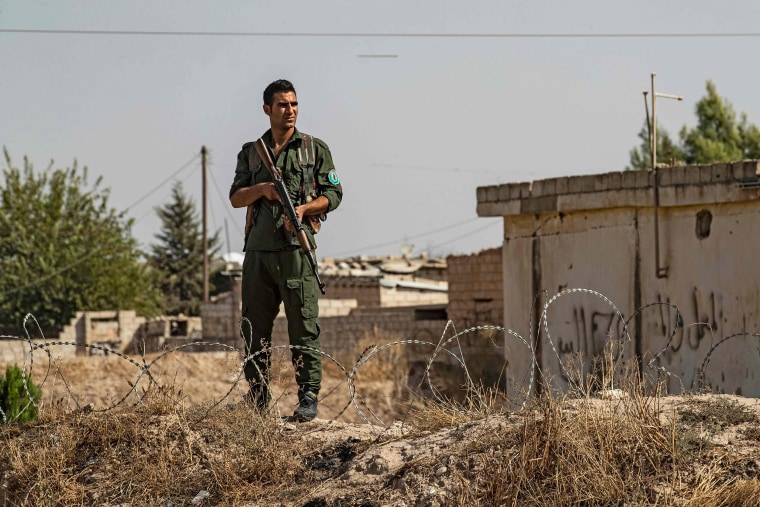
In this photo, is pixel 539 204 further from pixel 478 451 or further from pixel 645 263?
pixel 478 451

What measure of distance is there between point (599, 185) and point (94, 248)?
28533 mm

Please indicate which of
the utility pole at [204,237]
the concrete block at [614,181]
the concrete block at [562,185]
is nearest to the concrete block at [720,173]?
the concrete block at [614,181]

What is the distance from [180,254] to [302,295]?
46756 millimetres

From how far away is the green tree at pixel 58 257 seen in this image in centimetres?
3756

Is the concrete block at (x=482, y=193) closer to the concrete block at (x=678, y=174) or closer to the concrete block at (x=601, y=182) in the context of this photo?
the concrete block at (x=601, y=182)

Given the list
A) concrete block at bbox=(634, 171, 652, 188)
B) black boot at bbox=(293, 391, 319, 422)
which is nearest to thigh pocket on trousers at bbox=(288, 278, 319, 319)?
black boot at bbox=(293, 391, 319, 422)

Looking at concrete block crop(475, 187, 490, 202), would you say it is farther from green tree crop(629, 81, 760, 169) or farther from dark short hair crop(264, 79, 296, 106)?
green tree crop(629, 81, 760, 169)

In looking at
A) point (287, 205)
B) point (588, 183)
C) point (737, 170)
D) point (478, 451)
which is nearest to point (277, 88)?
point (287, 205)

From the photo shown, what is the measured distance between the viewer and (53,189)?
127ft

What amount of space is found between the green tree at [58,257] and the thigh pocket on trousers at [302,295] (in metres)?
31.0

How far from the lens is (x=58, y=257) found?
38000mm

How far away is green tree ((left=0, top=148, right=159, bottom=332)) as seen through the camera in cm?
3756

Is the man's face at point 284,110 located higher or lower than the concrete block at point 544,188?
higher

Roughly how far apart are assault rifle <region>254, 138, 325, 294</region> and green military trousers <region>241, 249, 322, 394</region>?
0.07m
